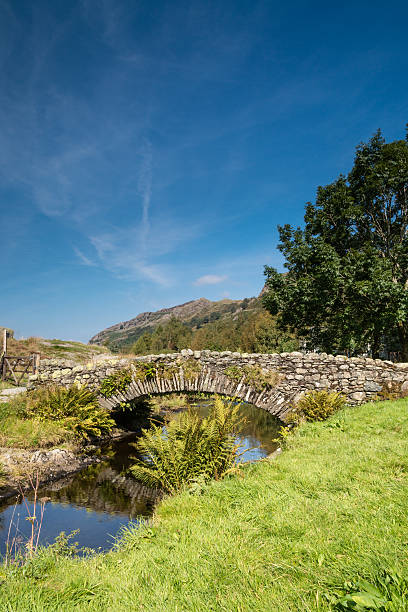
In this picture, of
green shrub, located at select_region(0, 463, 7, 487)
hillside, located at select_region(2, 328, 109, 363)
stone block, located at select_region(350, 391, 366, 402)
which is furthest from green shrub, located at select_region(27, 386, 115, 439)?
hillside, located at select_region(2, 328, 109, 363)

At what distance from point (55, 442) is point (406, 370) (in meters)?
12.0

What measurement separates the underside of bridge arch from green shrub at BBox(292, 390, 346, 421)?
0.50 m

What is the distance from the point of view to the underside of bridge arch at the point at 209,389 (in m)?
10.9

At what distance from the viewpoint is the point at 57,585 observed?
3.15 m

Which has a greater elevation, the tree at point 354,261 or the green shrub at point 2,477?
the tree at point 354,261

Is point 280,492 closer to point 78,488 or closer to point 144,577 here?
point 144,577

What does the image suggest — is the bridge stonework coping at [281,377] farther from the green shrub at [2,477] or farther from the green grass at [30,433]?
the green shrub at [2,477]

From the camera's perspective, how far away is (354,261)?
49.2 ft

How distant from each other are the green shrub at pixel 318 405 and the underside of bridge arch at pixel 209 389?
0.50m

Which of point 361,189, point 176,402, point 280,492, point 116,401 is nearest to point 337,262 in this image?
point 361,189

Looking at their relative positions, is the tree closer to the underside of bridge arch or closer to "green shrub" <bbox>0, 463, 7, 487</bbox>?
the underside of bridge arch

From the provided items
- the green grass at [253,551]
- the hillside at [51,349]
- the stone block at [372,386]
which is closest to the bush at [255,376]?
the stone block at [372,386]

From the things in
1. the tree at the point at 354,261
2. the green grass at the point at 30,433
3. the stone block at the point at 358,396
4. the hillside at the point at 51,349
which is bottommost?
the green grass at the point at 30,433

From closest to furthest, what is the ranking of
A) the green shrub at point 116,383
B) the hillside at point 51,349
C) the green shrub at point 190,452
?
the green shrub at point 190,452 → the green shrub at point 116,383 → the hillside at point 51,349
